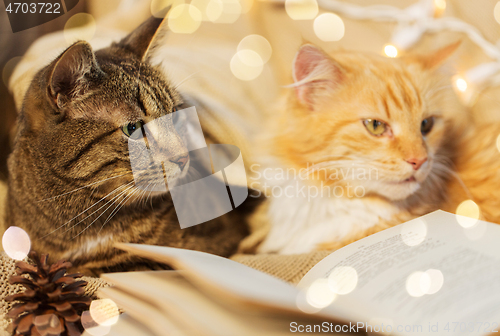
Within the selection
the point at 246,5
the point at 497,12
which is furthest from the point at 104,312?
the point at 497,12

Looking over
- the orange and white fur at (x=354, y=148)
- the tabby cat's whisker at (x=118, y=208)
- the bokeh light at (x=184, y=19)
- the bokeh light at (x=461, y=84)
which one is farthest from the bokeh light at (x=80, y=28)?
the bokeh light at (x=461, y=84)

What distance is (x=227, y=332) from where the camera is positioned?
45 cm

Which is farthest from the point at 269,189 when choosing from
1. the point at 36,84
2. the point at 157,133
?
the point at 36,84

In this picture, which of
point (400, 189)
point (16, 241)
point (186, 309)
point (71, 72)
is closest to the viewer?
point (186, 309)

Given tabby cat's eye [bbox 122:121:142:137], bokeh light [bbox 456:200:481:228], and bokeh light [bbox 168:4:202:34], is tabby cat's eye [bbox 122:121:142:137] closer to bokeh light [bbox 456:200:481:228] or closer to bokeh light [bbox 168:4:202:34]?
bokeh light [bbox 168:4:202:34]

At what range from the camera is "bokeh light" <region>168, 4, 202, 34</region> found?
81cm

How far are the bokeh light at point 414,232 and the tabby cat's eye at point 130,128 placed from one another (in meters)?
0.63

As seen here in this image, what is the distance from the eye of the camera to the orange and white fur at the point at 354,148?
804 mm

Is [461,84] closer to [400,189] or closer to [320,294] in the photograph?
[400,189]

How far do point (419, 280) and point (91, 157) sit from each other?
0.66m

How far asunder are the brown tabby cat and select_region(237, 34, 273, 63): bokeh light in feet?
0.74

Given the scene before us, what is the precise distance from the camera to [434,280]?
1.73 feet

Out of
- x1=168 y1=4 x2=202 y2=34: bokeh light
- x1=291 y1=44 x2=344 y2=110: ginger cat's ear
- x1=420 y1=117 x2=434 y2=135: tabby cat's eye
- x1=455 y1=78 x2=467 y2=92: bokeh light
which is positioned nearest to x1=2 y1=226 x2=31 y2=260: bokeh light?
x1=168 y1=4 x2=202 y2=34: bokeh light

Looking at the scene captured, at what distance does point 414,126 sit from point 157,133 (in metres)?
0.63
